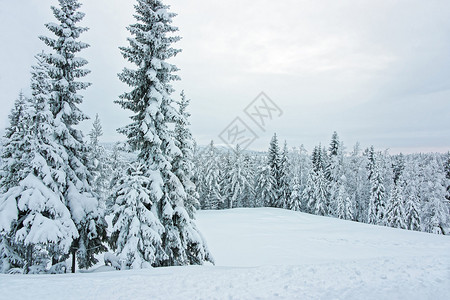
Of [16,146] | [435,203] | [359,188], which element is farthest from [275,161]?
[16,146]

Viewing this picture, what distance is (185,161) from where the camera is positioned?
1415 centimetres

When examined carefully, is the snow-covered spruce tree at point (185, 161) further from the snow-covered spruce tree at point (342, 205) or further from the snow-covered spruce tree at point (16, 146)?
the snow-covered spruce tree at point (342, 205)

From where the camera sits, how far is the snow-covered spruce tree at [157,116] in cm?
1167

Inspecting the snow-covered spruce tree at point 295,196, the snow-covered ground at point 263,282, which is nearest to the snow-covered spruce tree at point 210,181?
the snow-covered spruce tree at point 295,196

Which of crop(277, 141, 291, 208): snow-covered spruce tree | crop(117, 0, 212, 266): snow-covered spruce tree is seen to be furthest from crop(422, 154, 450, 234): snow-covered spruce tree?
crop(117, 0, 212, 266): snow-covered spruce tree

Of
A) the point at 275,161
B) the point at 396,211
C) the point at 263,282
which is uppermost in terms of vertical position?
the point at 275,161

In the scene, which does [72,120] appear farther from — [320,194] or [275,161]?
[320,194]

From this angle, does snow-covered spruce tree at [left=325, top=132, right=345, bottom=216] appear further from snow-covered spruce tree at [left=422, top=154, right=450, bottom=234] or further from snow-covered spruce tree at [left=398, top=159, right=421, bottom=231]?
snow-covered spruce tree at [left=422, top=154, right=450, bottom=234]

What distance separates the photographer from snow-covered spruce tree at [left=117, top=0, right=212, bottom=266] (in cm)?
1167

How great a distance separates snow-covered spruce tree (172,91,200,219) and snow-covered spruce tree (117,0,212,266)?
1240 millimetres

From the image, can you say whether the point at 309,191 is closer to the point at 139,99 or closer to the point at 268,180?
the point at 268,180

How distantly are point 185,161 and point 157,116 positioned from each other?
3259 mm

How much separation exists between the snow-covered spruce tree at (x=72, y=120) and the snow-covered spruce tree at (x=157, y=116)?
227cm

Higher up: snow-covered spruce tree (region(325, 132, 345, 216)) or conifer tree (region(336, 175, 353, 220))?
snow-covered spruce tree (region(325, 132, 345, 216))
